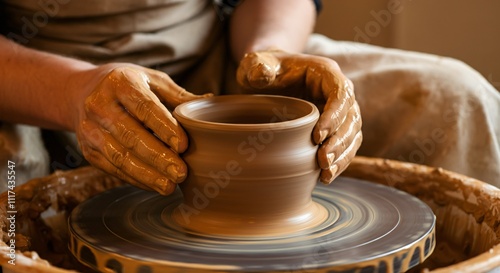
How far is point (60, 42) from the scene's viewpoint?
1.71 metres

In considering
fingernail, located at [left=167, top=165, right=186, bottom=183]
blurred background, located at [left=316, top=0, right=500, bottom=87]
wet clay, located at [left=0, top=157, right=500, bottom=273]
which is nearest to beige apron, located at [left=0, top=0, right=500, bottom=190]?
wet clay, located at [left=0, top=157, right=500, bottom=273]

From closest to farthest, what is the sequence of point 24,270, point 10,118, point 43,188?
point 24,270 → point 43,188 → point 10,118

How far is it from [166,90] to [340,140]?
13.8 inches

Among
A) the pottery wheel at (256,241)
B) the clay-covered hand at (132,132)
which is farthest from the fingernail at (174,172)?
the pottery wheel at (256,241)

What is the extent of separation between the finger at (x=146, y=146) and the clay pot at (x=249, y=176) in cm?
3

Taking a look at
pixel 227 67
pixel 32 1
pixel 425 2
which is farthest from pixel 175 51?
pixel 425 2

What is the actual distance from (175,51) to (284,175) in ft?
2.45

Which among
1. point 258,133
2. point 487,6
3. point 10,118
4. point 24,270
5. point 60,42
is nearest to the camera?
point 24,270

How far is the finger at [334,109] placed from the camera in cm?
119

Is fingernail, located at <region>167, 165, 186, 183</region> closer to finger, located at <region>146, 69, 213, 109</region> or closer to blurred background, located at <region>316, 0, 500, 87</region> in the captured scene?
finger, located at <region>146, 69, 213, 109</region>

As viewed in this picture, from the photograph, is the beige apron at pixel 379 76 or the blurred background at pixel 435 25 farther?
the blurred background at pixel 435 25

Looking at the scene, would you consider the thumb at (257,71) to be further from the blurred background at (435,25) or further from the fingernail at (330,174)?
the blurred background at (435,25)

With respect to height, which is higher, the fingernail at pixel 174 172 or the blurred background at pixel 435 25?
the fingernail at pixel 174 172

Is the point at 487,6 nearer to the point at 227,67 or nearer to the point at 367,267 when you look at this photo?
the point at 227,67
